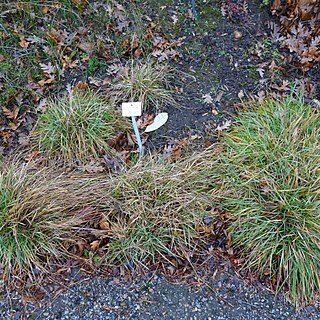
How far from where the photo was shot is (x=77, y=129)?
3.68 m

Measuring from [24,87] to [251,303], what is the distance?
9.54 ft

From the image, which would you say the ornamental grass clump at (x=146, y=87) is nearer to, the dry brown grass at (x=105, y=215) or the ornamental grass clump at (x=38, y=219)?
the dry brown grass at (x=105, y=215)

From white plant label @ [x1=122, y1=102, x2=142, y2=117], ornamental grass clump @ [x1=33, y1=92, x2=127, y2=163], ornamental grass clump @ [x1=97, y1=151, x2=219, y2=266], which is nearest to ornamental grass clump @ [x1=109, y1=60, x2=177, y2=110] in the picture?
ornamental grass clump @ [x1=33, y1=92, x2=127, y2=163]

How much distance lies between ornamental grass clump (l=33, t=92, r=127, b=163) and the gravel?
1.17m

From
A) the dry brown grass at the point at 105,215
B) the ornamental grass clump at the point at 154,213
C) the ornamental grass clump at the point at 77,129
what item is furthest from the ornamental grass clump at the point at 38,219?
the ornamental grass clump at the point at 77,129

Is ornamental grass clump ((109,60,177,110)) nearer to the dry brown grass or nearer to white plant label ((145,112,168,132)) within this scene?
white plant label ((145,112,168,132))

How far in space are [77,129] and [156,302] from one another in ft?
5.46

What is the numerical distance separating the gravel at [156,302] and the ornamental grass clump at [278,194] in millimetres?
159

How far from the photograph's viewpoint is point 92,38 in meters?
4.33

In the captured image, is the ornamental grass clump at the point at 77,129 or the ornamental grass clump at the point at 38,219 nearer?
the ornamental grass clump at the point at 38,219

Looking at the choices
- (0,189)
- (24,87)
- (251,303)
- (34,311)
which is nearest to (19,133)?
(24,87)

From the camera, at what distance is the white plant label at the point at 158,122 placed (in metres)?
3.77

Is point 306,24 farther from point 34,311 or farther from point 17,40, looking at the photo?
point 34,311

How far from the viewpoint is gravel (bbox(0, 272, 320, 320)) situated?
283cm
